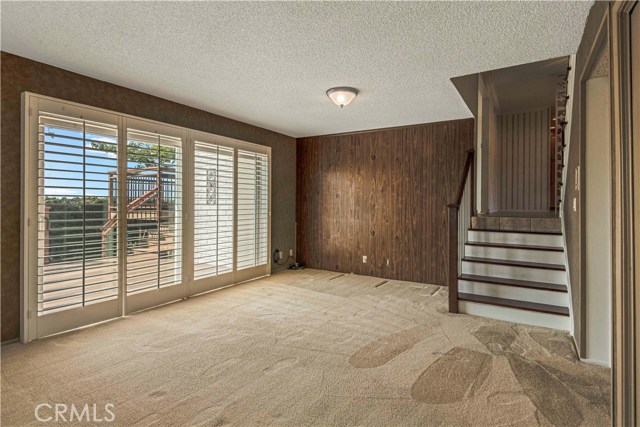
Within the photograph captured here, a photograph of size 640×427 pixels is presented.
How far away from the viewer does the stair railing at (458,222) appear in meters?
3.81

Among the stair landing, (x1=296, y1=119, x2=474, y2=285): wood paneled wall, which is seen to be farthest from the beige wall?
(x1=296, y1=119, x2=474, y2=285): wood paneled wall

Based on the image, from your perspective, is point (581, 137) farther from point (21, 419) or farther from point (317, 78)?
point (21, 419)

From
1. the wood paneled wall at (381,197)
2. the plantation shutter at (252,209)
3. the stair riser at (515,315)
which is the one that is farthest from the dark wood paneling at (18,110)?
the stair riser at (515,315)

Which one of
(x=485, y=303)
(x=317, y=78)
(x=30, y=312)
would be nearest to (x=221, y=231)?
(x=30, y=312)

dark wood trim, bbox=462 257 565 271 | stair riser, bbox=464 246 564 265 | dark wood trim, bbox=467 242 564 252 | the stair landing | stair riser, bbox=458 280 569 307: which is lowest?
stair riser, bbox=458 280 569 307

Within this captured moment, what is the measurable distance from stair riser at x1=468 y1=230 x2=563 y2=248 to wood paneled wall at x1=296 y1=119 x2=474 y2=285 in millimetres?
764

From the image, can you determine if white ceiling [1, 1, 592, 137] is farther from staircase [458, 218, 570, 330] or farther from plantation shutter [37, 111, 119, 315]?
staircase [458, 218, 570, 330]

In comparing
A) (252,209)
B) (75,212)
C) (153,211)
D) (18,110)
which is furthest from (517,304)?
(18,110)

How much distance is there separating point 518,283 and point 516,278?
166 mm

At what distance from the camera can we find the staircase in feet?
11.3

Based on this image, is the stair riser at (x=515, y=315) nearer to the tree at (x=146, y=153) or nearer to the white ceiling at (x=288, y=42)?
the white ceiling at (x=288, y=42)

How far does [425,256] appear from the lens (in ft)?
17.4

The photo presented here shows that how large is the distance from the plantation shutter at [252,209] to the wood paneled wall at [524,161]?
4.90 m

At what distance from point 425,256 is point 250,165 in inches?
123
